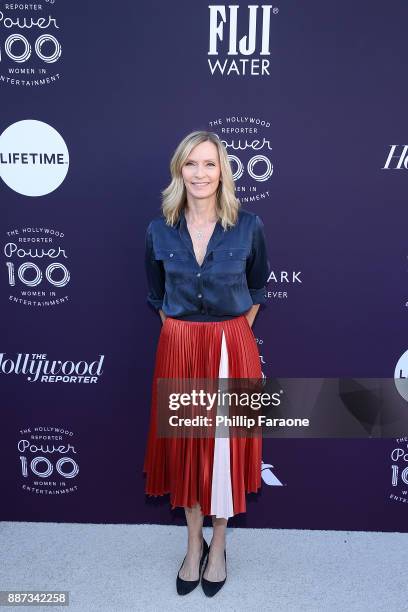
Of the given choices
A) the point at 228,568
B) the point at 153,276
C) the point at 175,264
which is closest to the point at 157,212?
the point at 153,276

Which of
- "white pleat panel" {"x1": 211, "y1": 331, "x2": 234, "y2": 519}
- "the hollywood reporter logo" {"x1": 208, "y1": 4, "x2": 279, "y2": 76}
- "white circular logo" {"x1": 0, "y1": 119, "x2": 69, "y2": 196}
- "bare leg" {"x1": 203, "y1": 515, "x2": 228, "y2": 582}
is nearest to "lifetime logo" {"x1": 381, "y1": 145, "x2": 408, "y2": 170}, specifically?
"the hollywood reporter logo" {"x1": 208, "y1": 4, "x2": 279, "y2": 76}

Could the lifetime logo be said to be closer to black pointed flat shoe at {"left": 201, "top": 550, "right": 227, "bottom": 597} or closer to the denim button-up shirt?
the denim button-up shirt

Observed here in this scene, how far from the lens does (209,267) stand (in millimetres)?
1975

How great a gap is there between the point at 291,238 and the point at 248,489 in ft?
3.46

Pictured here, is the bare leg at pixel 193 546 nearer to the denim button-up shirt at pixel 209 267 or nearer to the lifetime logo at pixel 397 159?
the denim button-up shirt at pixel 209 267

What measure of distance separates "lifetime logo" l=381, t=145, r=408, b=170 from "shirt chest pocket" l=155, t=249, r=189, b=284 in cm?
94

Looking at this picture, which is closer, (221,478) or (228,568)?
(221,478)

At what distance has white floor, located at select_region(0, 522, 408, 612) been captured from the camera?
7.07 ft

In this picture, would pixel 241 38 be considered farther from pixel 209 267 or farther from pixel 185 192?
pixel 209 267

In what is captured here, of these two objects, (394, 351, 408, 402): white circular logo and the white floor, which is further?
(394, 351, 408, 402): white circular logo

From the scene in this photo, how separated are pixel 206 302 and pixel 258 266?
0.97 ft

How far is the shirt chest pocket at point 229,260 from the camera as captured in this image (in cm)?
198

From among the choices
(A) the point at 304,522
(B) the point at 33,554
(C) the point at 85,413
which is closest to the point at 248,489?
(A) the point at 304,522

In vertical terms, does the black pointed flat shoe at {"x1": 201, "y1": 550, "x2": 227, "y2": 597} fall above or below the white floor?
above
